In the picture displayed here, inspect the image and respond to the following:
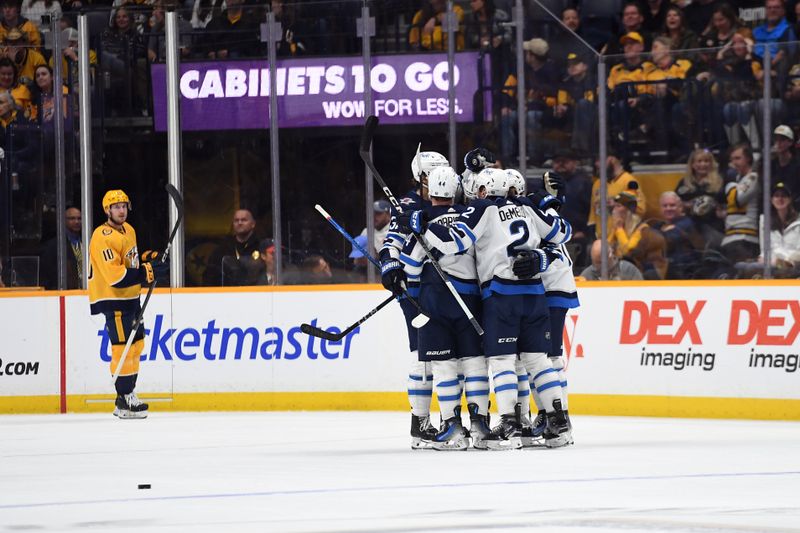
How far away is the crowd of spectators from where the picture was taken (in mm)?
11797

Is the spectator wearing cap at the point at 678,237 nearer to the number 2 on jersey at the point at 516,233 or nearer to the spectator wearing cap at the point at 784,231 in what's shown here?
the spectator wearing cap at the point at 784,231

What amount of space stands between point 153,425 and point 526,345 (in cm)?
332

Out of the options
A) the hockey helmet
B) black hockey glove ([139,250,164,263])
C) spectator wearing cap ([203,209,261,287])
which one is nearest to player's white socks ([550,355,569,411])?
spectator wearing cap ([203,209,261,287])

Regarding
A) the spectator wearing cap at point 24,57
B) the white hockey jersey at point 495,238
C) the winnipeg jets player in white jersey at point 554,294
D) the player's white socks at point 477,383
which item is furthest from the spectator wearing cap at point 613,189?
the spectator wearing cap at point 24,57

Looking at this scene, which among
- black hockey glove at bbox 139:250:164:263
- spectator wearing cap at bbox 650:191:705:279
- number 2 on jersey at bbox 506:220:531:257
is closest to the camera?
number 2 on jersey at bbox 506:220:531:257

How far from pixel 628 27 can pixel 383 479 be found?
7684mm

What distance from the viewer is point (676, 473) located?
780cm

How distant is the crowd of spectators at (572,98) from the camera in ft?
38.7

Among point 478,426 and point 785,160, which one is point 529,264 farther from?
point 785,160

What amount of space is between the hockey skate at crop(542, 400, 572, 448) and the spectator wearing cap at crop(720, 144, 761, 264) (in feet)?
9.73

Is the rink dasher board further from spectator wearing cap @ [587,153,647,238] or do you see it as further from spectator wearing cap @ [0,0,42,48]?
spectator wearing cap @ [0,0,42,48]

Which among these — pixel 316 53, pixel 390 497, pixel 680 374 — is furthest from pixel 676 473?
pixel 316 53

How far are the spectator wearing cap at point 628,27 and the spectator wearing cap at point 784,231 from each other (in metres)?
3.09

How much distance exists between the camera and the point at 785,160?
11633mm
